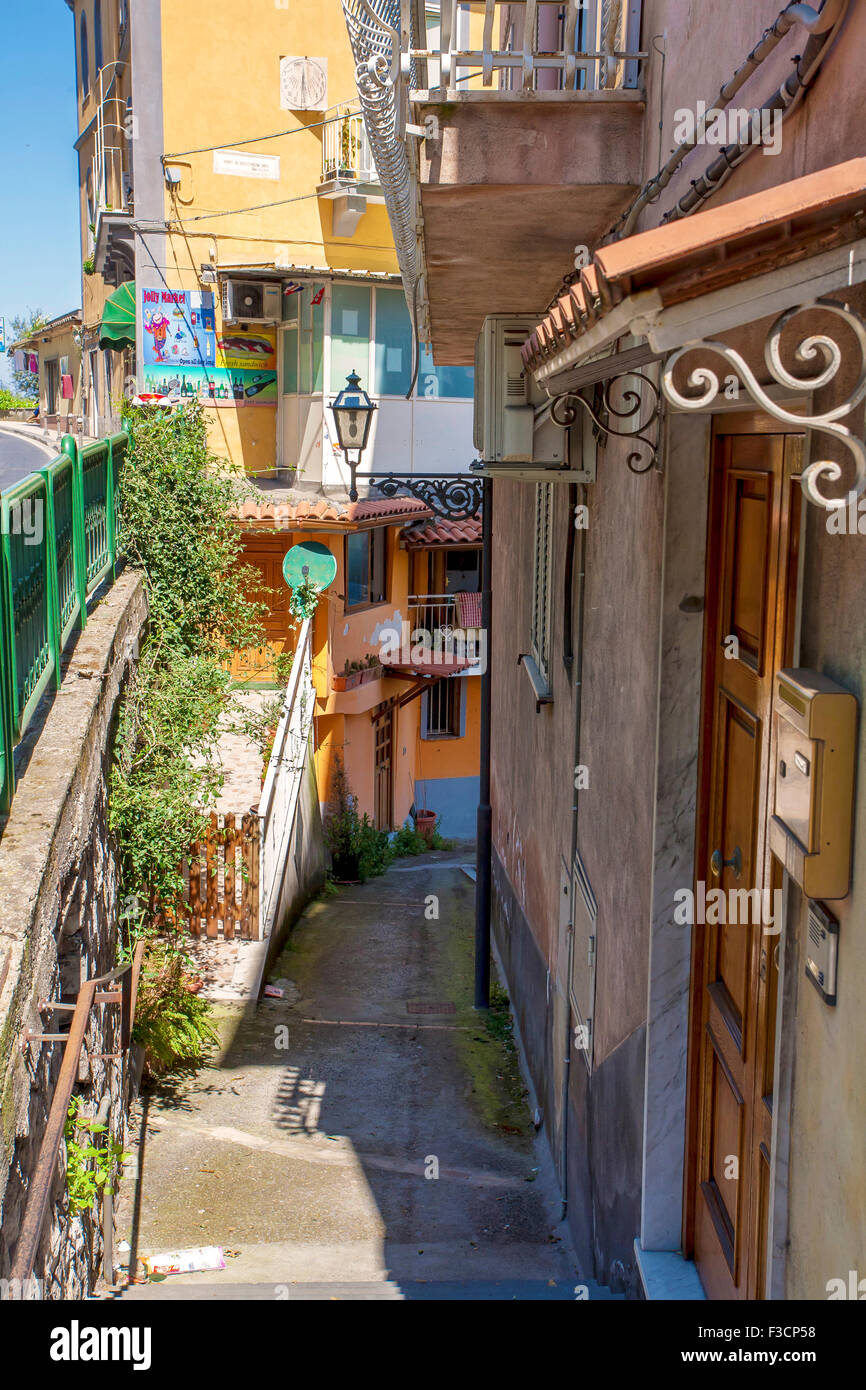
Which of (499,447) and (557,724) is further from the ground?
(499,447)

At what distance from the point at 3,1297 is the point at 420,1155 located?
15.4 feet

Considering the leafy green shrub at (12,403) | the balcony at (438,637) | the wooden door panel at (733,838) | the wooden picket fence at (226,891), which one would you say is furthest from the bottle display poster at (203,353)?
the leafy green shrub at (12,403)

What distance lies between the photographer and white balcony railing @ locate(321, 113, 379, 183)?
17.7 m

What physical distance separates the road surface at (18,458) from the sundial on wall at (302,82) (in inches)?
255

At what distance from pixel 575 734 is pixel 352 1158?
3091mm

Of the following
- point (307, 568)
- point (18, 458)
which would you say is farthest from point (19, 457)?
point (307, 568)

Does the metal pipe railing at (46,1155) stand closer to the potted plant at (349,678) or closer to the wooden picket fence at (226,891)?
the wooden picket fence at (226,891)

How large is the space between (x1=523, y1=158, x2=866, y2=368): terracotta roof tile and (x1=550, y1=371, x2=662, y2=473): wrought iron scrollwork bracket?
1.78 meters

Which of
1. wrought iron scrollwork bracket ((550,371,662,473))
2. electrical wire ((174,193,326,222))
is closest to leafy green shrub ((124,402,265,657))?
wrought iron scrollwork bracket ((550,371,662,473))

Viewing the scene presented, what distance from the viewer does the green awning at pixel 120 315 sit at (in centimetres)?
1914

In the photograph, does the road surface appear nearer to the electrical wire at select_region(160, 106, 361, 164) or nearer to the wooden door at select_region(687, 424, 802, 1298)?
the electrical wire at select_region(160, 106, 361, 164)

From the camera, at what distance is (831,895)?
236 cm
